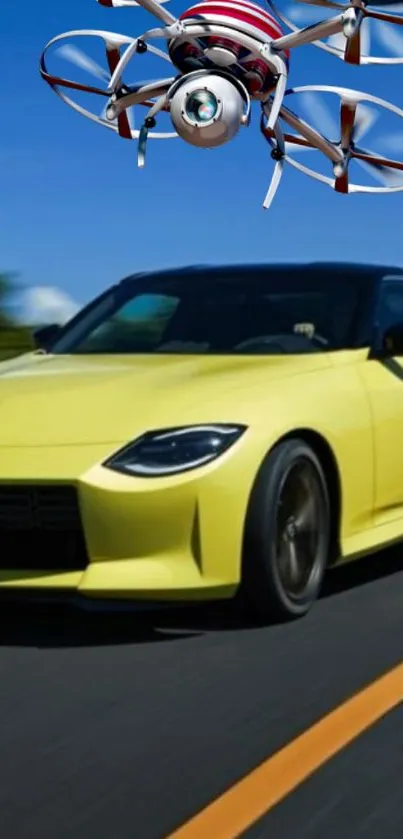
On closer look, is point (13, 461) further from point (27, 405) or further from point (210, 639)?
point (210, 639)

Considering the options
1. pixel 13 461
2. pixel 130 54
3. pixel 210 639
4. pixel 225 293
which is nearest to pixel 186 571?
pixel 210 639

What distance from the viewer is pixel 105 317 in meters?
7.60

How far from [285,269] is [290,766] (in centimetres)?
384

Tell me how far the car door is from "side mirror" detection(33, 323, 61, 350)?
1.63m

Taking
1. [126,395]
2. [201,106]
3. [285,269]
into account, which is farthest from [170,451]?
[201,106]

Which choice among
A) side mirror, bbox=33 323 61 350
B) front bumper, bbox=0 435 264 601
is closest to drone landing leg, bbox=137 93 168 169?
side mirror, bbox=33 323 61 350

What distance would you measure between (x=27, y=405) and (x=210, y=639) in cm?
114

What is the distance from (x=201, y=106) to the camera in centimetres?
2333

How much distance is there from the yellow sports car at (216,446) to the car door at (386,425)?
0.01 m

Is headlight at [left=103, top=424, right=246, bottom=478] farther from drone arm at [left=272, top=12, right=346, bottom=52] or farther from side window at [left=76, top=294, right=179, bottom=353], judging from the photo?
drone arm at [left=272, top=12, right=346, bottom=52]

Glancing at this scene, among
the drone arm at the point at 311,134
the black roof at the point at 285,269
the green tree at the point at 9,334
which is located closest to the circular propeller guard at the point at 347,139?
the drone arm at the point at 311,134

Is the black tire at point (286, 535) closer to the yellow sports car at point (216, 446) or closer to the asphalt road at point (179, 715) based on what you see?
the yellow sports car at point (216, 446)

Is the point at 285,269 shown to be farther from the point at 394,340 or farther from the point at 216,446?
the point at 216,446

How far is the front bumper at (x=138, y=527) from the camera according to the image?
5566mm
